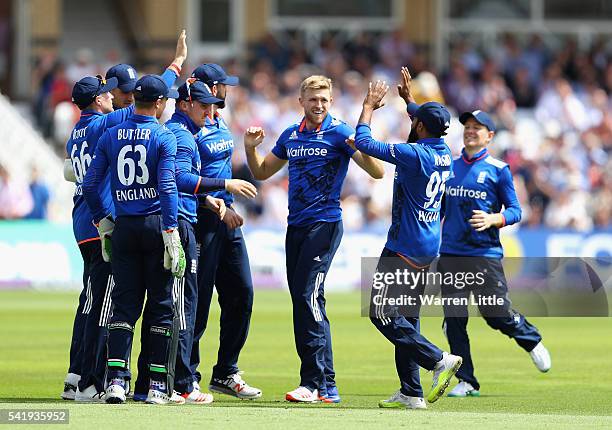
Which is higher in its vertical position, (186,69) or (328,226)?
(186,69)

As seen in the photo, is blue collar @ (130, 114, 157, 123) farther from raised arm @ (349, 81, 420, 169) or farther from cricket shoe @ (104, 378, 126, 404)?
cricket shoe @ (104, 378, 126, 404)

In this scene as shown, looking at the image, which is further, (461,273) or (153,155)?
(461,273)

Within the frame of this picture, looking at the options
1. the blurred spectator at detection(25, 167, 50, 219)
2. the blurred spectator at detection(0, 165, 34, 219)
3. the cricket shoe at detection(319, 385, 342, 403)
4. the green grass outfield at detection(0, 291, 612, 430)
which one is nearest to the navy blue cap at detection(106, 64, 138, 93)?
the green grass outfield at detection(0, 291, 612, 430)

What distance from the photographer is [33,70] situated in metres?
34.8

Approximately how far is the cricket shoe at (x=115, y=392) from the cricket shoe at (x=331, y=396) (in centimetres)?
176

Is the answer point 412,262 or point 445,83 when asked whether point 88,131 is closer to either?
point 412,262

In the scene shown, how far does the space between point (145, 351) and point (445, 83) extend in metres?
22.6

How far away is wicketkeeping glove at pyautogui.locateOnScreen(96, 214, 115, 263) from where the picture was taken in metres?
11.7

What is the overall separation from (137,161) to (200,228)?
121cm

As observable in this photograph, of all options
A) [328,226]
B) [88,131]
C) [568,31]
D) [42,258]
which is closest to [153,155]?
[88,131]

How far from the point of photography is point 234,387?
12.5 m

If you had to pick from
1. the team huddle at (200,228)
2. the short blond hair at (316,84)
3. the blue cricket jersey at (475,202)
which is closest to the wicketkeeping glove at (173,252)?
the team huddle at (200,228)

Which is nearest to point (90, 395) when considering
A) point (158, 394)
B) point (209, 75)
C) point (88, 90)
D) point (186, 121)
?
point (158, 394)

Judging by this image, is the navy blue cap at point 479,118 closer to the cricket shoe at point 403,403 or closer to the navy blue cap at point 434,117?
the navy blue cap at point 434,117
